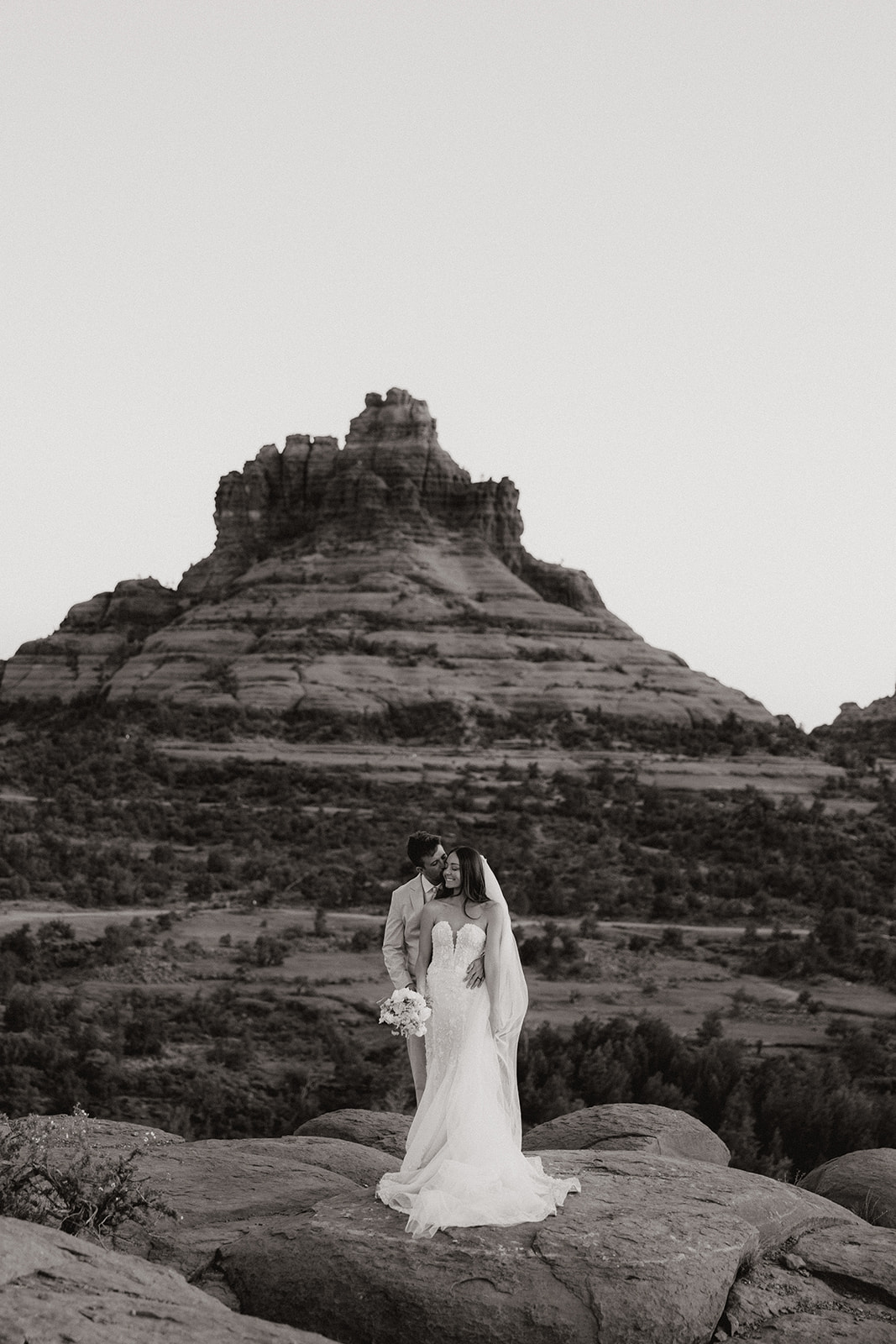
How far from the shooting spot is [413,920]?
916 cm

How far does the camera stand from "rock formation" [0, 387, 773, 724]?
7262 cm

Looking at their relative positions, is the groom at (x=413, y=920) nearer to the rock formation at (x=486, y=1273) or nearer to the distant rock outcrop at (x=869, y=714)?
the rock formation at (x=486, y=1273)

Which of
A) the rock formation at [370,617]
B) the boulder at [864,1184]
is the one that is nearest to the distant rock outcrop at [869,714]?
the rock formation at [370,617]

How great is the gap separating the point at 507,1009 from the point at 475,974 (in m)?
0.38

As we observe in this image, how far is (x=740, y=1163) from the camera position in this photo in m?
19.1

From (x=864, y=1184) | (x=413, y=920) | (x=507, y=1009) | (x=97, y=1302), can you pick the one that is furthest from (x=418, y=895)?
(x=864, y=1184)

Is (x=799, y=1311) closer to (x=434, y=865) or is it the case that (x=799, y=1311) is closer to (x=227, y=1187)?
(x=434, y=865)

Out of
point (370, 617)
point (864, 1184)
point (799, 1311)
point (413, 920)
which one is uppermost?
point (370, 617)

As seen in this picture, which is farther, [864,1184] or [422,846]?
[864,1184]

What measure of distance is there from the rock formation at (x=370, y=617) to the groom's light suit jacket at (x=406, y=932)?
60.0 m

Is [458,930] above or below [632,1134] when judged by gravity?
above

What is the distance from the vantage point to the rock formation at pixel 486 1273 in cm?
588

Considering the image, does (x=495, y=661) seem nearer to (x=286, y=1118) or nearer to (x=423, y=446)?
(x=423, y=446)

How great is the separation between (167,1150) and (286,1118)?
1249cm
